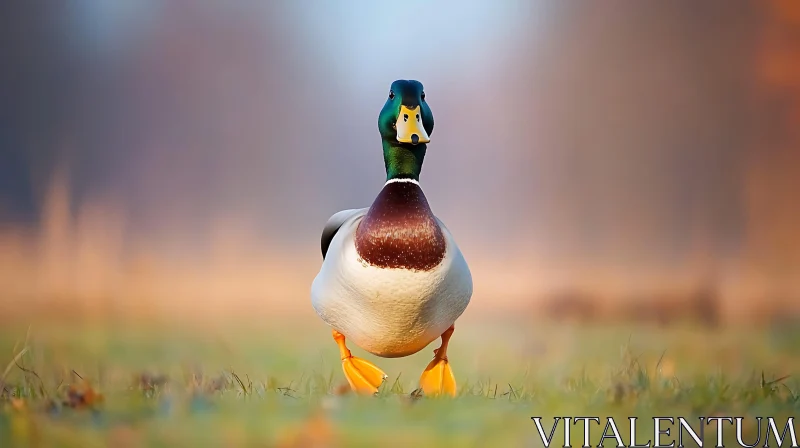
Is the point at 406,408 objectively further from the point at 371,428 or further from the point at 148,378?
the point at 148,378

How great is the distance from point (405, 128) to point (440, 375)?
120 centimetres

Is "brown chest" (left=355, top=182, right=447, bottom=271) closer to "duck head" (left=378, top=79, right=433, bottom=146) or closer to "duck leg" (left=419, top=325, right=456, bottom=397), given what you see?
"duck head" (left=378, top=79, right=433, bottom=146)

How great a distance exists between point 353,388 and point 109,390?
107 centimetres

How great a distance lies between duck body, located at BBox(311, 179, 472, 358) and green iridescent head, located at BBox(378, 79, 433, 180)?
76mm

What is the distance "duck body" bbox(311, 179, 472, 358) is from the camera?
3.29 meters

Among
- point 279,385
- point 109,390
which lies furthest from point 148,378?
point 279,385

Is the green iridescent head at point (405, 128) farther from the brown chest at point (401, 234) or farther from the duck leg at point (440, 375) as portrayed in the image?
the duck leg at point (440, 375)

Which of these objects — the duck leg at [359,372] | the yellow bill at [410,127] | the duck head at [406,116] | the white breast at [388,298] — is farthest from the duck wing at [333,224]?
the yellow bill at [410,127]

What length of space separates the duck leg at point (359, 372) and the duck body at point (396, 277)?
159 mm

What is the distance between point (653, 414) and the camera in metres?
3.00

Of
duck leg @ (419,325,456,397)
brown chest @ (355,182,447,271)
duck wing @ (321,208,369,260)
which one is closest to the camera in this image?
brown chest @ (355,182,447,271)

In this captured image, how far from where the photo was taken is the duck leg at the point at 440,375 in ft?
12.0

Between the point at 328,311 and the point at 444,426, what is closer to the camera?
the point at 444,426

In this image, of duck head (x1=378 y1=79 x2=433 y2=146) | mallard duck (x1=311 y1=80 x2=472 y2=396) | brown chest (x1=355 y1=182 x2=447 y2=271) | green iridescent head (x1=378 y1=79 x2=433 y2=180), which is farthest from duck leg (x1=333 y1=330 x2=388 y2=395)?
duck head (x1=378 y1=79 x2=433 y2=146)
